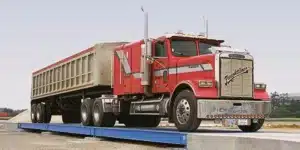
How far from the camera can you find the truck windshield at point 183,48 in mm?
10859

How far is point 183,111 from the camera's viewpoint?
989 cm

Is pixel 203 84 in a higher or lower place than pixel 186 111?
higher

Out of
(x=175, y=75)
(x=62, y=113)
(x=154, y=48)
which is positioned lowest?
(x=62, y=113)

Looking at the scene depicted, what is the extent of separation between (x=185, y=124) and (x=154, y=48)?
2.37 meters

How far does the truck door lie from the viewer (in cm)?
1099

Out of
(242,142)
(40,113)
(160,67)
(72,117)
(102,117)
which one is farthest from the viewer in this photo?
(40,113)

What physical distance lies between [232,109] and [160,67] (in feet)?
7.52

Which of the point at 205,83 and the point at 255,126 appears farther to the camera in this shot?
the point at 255,126

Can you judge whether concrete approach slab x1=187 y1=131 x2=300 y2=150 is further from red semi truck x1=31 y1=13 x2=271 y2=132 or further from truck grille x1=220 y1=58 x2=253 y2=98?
truck grille x1=220 y1=58 x2=253 y2=98

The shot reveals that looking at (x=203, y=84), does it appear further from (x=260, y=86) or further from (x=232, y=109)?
(x=260, y=86)

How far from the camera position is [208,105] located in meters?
9.48

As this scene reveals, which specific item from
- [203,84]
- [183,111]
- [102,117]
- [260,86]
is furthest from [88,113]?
[260,86]

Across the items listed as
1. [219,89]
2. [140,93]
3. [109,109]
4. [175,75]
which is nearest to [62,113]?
[109,109]

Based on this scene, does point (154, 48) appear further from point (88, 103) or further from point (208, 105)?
point (88, 103)
